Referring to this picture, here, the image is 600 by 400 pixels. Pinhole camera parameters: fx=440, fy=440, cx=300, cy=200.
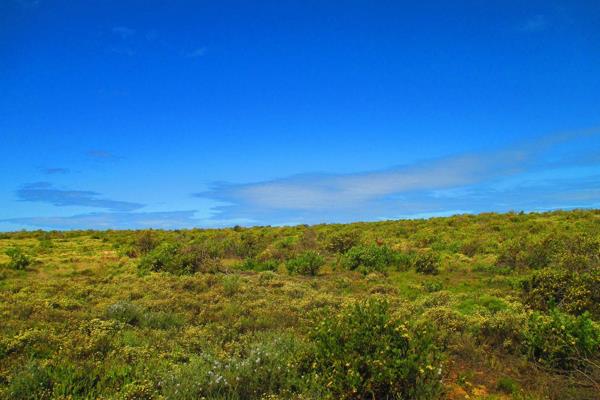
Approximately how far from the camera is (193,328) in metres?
9.99

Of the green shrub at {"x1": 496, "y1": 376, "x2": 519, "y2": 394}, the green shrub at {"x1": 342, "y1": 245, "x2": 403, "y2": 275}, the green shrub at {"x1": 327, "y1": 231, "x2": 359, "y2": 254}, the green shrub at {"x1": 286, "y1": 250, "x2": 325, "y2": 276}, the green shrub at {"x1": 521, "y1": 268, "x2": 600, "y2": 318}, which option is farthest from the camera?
the green shrub at {"x1": 327, "y1": 231, "x2": 359, "y2": 254}

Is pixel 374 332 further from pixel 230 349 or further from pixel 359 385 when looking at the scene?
pixel 230 349

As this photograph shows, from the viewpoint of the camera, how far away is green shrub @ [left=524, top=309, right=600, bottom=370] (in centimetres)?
799

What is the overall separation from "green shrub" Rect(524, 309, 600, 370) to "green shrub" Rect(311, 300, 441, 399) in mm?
2514

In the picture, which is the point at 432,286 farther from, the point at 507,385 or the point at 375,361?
the point at 375,361

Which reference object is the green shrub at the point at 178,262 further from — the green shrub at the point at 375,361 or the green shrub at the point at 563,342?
the green shrub at the point at 563,342

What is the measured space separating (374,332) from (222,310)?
5939 mm

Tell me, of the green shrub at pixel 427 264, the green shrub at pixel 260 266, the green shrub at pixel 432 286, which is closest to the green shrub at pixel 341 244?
the green shrub at pixel 260 266

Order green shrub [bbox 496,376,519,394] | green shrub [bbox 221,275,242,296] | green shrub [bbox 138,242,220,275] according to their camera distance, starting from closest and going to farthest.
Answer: green shrub [bbox 496,376,519,394]
green shrub [bbox 221,275,242,296]
green shrub [bbox 138,242,220,275]

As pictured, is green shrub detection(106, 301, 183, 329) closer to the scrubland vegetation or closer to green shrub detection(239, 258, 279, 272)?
the scrubland vegetation

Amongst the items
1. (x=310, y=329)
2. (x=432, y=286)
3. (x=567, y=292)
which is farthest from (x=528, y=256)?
(x=310, y=329)

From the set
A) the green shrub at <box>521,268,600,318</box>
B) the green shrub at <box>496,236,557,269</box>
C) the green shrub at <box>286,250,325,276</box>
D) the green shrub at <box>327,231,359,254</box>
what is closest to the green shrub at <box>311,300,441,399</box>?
the green shrub at <box>521,268,600,318</box>

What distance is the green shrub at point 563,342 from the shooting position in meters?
7.99

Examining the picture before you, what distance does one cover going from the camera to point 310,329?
8.57m
